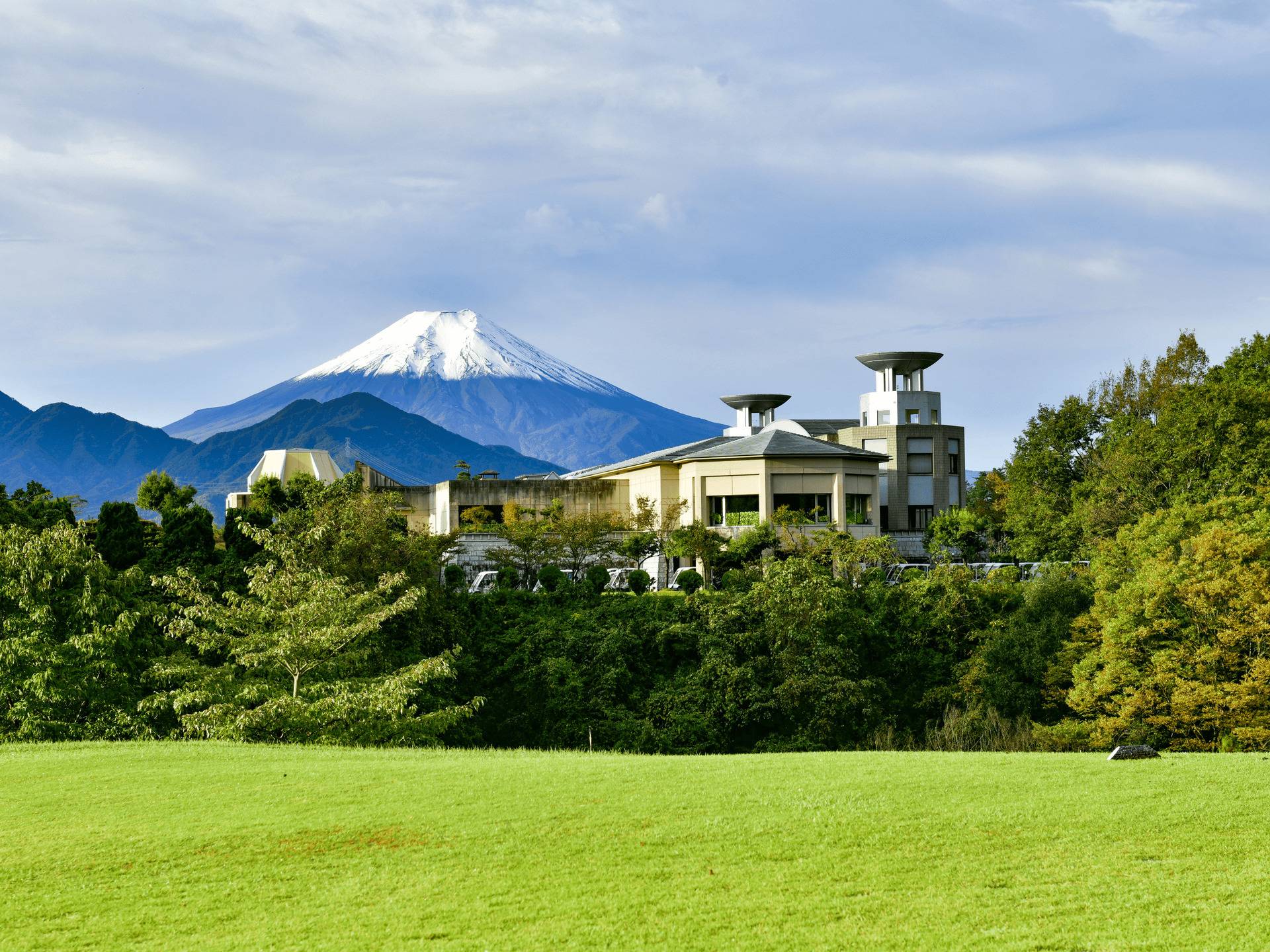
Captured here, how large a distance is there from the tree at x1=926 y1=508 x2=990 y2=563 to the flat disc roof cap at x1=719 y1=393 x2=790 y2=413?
84.9ft

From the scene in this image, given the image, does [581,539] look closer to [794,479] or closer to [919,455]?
[794,479]

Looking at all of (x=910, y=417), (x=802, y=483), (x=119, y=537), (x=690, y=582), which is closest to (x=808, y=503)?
(x=802, y=483)

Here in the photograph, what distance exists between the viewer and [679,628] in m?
32.6

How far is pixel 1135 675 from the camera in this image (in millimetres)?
26781

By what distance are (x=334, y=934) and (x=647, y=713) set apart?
22.1m

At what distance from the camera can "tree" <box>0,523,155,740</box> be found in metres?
21.1

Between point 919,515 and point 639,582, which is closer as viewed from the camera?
point 639,582

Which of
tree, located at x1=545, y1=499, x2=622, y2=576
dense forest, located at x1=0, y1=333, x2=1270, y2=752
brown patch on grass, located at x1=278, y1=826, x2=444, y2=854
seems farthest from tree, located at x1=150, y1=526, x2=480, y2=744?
tree, located at x1=545, y1=499, x2=622, y2=576

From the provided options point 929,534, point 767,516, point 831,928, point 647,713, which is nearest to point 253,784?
point 831,928

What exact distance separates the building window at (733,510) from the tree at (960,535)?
7.76m

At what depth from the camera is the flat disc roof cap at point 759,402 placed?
7481 centimetres

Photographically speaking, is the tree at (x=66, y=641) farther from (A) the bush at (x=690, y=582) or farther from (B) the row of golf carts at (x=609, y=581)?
(A) the bush at (x=690, y=582)

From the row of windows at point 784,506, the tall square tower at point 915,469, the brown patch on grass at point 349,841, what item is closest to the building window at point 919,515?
the tall square tower at point 915,469

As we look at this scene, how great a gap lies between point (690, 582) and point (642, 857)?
26.9 m
